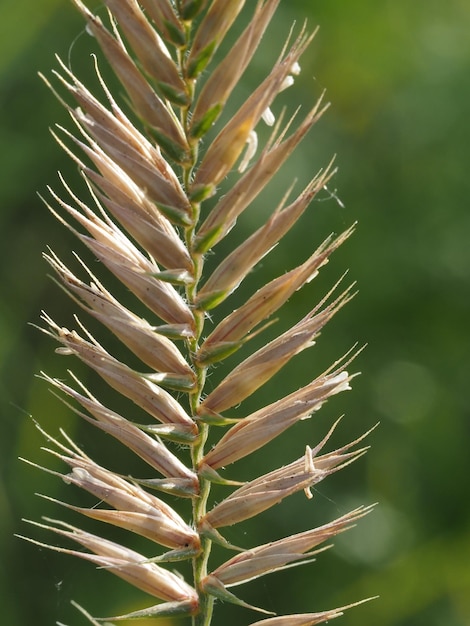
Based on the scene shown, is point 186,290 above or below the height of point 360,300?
above

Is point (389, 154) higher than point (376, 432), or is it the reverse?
point (389, 154)

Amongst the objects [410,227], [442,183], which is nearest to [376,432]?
[410,227]

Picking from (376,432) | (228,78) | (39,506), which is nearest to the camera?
(228,78)

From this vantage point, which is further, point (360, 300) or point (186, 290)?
point (360, 300)

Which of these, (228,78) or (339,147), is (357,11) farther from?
(228,78)
